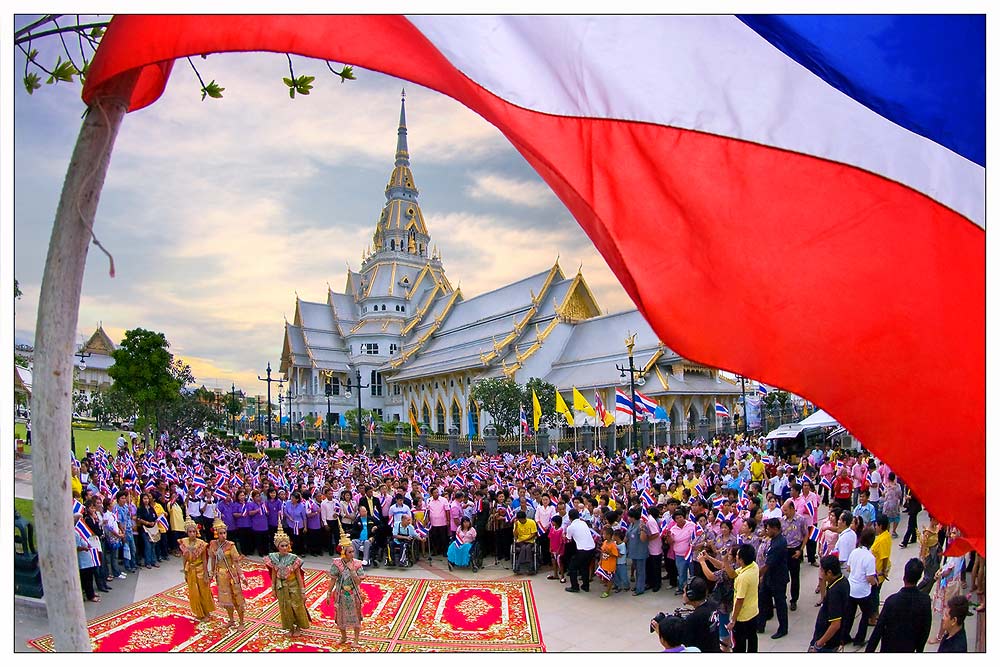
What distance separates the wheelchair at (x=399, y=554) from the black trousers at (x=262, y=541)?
2430mm

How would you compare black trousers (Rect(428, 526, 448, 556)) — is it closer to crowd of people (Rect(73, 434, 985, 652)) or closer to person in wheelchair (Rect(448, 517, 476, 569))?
crowd of people (Rect(73, 434, 985, 652))

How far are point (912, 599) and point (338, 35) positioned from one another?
625 centimetres

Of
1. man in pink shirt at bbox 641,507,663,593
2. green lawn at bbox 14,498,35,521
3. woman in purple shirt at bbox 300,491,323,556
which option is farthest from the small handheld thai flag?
man in pink shirt at bbox 641,507,663,593

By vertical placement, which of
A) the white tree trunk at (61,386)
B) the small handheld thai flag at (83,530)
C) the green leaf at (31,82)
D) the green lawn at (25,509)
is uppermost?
the green leaf at (31,82)

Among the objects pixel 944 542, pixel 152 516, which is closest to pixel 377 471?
pixel 152 516

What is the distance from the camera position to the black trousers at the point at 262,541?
13.0 metres

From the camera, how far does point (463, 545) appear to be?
1200 cm

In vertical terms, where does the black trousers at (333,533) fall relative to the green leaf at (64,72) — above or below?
below

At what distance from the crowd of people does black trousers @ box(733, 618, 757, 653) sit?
0.02 meters

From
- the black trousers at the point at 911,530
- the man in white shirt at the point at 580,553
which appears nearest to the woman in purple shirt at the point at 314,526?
the man in white shirt at the point at 580,553

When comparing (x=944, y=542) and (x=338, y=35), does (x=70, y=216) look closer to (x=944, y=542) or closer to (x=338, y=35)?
(x=338, y=35)

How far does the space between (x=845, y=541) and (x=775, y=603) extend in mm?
1122

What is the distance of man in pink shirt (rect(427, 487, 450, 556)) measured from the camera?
1276cm

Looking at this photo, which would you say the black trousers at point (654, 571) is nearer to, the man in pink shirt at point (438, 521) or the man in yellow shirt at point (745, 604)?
the man in yellow shirt at point (745, 604)
